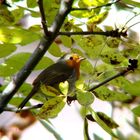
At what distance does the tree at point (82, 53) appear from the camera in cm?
66

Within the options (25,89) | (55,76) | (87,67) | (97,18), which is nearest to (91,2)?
(97,18)

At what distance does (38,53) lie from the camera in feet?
2.30

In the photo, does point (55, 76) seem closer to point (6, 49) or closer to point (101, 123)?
point (6, 49)

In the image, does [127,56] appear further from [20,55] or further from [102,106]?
[102,106]

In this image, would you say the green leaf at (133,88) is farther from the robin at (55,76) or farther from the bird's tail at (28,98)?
the bird's tail at (28,98)

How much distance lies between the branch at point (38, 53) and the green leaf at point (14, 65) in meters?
0.05

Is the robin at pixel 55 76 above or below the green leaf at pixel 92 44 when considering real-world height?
below

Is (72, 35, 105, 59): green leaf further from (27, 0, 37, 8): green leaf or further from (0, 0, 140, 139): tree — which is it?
(27, 0, 37, 8): green leaf

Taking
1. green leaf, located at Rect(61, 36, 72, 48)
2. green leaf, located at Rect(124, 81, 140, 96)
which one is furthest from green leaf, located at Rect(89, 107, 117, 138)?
green leaf, located at Rect(61, 36, 72, 48)

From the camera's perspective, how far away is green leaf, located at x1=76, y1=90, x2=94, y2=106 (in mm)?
618

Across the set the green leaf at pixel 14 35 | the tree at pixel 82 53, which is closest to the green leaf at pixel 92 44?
the tree at pixel 82 53

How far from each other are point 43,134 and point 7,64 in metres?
0.40

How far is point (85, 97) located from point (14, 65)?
0.22 m

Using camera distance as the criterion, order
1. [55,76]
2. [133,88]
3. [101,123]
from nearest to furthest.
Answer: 1. [101,123]
2. [133,88]
3. [55,76]
